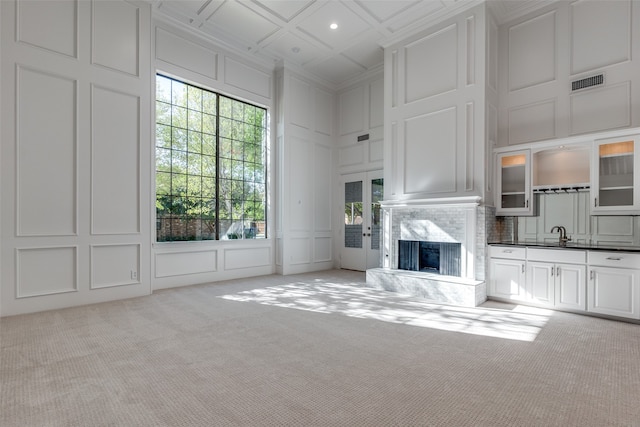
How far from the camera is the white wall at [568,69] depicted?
450cm

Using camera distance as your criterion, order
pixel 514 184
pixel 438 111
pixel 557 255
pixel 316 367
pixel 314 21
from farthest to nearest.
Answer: pixel 314 21, pixel 438 111, pixel 514 184, pixel 557 255, pixel 316 367

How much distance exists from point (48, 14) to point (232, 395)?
5.53 metres

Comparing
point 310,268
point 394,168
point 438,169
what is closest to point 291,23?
point 394,168

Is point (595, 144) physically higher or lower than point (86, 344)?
higher

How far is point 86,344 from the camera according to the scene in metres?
3.18

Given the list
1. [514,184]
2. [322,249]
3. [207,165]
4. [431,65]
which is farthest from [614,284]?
[207,165]

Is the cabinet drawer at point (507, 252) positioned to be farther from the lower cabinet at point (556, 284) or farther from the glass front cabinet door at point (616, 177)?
the glass front cabinet door at point (616, 177)

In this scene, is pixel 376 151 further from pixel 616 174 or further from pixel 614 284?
pixel 614 284

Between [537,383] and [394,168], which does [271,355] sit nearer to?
[537,383]

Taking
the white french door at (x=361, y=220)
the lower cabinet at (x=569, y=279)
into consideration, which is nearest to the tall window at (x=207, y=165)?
the white french door at (x=361, y=220)

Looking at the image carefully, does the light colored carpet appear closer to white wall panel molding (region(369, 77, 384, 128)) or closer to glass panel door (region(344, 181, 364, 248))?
glass panel door (region(344, 181, 364, 248))

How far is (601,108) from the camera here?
4.67 meters

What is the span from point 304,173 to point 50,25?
16.5 ft

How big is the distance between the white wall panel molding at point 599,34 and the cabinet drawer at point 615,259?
9.04ft
